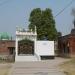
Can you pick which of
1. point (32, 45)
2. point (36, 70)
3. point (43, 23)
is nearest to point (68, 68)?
point (36, 70)

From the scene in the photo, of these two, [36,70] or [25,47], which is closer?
[36,70]

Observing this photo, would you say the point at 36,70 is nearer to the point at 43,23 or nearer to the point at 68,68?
the point at 68,68

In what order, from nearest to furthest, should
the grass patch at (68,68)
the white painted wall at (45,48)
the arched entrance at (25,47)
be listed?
the grass patch at (68,68)
the white painted wall at (45,48)
the arched entrance at (25,47)

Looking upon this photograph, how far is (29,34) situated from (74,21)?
19989mm

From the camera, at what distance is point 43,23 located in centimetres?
7538

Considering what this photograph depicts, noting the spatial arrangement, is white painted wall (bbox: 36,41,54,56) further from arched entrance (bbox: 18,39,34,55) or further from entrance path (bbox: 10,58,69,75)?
entrance path (bbox: 10,58,69,75)

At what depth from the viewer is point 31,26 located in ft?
245

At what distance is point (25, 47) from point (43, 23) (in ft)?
55.0

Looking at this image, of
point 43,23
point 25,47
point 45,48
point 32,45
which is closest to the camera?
point 45,48

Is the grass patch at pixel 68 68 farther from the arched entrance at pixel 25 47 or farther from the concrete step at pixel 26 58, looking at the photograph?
the arched entrance at pixel 25 47

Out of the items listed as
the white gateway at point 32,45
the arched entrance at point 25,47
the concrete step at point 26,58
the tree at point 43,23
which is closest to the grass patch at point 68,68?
the concrete step at point 26,58

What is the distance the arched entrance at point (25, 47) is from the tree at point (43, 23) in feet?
46.8

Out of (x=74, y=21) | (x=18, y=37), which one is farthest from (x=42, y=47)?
(x=74, y=21)

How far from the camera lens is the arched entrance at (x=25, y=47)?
58.9m
